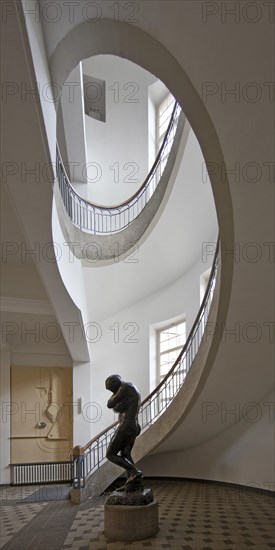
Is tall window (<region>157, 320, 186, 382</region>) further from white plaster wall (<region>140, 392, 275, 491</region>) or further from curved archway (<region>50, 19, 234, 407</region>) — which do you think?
curved archway (<region>50, 19, 234, 407</region>)

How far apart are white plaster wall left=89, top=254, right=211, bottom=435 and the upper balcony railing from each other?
6.01 feet

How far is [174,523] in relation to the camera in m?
5.02

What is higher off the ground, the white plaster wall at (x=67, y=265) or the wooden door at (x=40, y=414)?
the white plaster wall at (x=67, y=265)

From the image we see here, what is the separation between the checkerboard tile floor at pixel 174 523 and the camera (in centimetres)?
430

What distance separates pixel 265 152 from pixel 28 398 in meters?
7.88

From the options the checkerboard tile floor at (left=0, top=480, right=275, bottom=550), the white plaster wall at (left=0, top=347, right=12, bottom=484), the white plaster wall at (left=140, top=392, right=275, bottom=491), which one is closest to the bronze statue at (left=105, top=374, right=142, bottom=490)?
the checkerboard tile floor at (left=0, top=480, right=275, bottom=550)

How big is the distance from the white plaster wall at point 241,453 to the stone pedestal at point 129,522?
2504 millimetres

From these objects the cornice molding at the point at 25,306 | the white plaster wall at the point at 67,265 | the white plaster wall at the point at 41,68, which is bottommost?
the cornice molding at the point at 25,306

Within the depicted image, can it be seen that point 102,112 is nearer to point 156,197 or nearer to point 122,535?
point 156,197

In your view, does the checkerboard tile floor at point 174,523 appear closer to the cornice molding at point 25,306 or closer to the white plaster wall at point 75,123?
the cornice molding at point 25,306

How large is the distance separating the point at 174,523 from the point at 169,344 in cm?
485

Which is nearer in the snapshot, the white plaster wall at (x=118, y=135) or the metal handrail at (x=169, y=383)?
the metal handrail at (x=169, y=383)

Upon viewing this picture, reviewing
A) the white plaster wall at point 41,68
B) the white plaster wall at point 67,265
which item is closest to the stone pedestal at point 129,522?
the white plaster wall at point 67,265

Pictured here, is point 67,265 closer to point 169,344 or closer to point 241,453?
point 169,344
